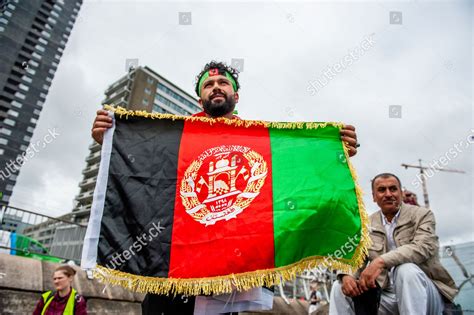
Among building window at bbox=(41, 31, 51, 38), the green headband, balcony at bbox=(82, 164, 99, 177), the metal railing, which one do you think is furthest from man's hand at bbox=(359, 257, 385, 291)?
building window at bbox=(41, 31, 51, 38)

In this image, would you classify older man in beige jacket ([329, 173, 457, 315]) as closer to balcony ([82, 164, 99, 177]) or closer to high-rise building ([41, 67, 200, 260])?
high-rise building ([41, 67, 200, 260])

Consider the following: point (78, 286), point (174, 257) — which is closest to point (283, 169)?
point (174, 257)

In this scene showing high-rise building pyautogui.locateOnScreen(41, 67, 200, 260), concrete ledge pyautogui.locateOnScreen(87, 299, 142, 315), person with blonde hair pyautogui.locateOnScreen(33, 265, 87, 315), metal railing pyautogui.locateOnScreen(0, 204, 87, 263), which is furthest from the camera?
high-rise building pyautogui.locateOnScreen(41, 67, 200, 260)

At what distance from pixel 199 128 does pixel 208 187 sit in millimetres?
571

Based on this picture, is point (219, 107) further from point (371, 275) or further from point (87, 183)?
point (87, 183)

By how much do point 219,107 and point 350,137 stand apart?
3.64ft

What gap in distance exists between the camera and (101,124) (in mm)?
2330

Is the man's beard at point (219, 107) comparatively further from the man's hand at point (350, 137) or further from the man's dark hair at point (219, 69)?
the man's hand at point (350, 137)

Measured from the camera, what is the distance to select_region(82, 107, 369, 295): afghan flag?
71.7 inches

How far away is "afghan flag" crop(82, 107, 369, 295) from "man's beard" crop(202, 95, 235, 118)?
112mm

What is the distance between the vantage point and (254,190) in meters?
2.09

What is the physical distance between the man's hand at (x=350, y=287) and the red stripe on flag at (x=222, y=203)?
2.52ft

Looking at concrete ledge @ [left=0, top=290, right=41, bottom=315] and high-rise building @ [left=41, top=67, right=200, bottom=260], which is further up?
high-rise building @ [left=41, top=67, right=200, bottom=260]

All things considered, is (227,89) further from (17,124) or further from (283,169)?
(17,124)
